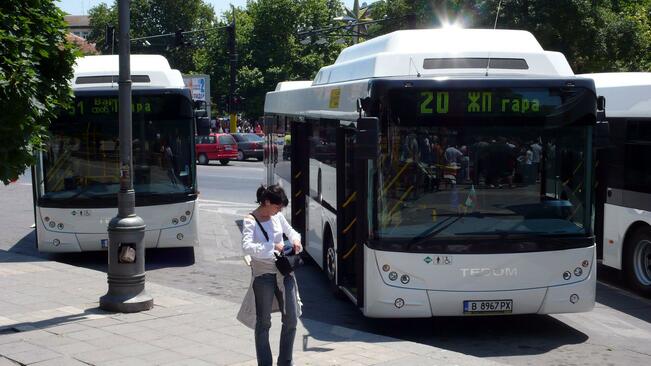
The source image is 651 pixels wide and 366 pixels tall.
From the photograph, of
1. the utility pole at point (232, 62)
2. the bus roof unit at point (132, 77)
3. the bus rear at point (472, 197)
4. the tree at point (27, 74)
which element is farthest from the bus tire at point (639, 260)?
the utility pole at point (232, 62)

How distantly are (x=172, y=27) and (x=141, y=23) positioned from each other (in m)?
4.82

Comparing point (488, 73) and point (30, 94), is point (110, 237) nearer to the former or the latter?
point (30, 94)

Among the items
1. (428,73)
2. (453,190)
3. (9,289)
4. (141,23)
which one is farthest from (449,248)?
(141,23)

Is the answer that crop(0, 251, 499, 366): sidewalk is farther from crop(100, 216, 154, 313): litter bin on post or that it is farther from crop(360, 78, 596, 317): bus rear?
crop(360, 78, 596, 317): bus rear

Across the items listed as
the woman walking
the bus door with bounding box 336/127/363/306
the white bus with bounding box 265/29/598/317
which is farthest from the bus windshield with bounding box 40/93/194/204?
the woman walking

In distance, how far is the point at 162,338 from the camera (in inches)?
336

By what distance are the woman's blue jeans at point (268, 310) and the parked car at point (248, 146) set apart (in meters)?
39.0

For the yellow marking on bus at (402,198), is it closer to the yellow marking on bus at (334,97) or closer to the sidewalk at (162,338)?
the sidewalk at (162,338)

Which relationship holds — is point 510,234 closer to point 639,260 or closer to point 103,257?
point 639,260

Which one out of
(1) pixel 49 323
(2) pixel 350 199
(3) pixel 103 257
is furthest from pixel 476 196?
(3) pixel 103 257

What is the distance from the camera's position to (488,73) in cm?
928

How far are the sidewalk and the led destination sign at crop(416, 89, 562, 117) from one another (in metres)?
2.38

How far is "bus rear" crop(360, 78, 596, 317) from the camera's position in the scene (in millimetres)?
8805

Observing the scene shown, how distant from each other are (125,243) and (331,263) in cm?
280
